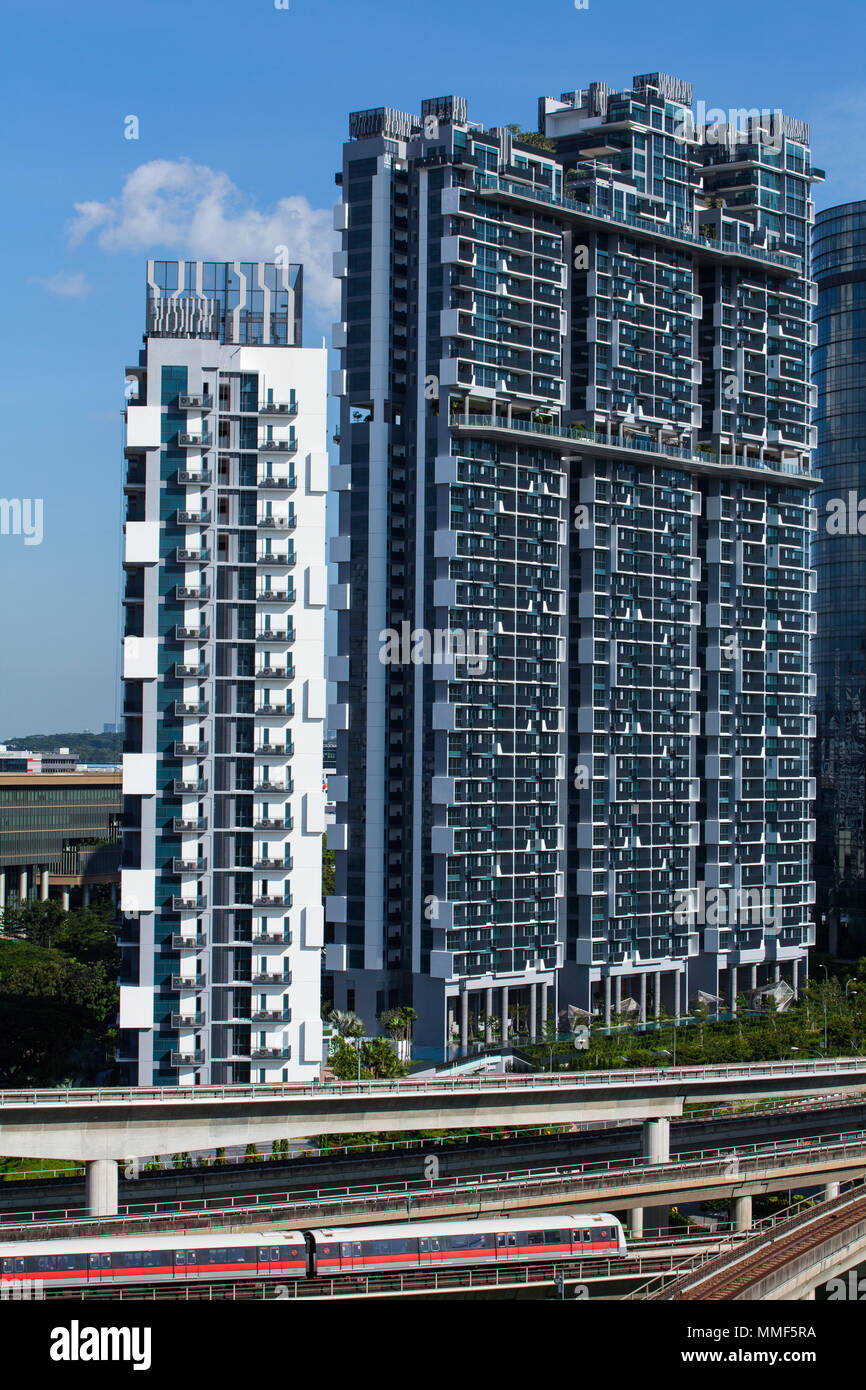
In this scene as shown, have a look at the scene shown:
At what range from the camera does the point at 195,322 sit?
320 ft

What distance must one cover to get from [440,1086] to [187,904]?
2329 centimetres

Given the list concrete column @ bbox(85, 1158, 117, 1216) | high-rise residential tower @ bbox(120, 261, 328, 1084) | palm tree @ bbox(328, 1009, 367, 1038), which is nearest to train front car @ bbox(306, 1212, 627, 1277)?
concrete column @ bbox(85, 1158, 117, 1216)

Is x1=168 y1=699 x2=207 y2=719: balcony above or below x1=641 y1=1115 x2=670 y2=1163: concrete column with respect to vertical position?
above

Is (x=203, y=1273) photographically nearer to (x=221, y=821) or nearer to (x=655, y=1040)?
(x=221, y=821)

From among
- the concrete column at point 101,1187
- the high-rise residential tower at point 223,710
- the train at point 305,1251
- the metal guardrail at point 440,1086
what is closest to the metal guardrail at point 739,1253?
the train at point 305,1251

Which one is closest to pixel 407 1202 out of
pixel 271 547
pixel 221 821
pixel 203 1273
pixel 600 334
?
pixel 203 1273

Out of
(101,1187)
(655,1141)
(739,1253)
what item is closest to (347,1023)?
(655,1141)

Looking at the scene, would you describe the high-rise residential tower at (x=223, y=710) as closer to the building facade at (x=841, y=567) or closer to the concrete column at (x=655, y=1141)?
the concrete column at (x=655, y=1141)

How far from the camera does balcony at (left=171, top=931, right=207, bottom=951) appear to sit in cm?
9050

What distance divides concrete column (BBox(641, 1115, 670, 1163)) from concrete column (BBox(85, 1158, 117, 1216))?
999 inches

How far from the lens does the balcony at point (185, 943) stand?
90.5 meters

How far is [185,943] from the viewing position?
90.6 m

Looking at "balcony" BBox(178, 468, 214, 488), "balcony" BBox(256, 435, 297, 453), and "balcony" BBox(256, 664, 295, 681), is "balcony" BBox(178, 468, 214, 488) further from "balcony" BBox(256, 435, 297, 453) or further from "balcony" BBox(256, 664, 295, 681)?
"balcony" BBox(256, 664, 295, 681)

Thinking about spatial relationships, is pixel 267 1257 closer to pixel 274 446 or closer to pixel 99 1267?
pixel 99 1267
